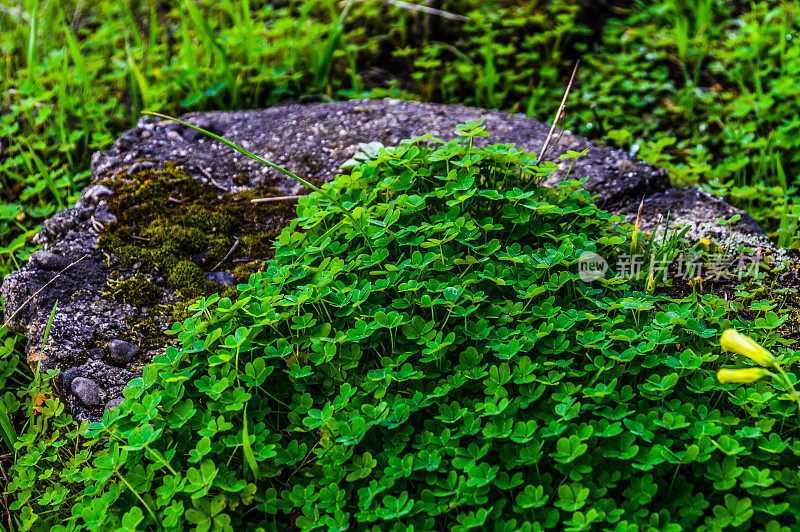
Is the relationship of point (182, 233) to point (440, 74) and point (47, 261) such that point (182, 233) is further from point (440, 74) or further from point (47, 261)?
point (440, 74)

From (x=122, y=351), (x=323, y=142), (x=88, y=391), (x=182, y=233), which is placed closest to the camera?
(x=88, y=391)

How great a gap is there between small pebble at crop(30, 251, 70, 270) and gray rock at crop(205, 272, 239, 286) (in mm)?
596

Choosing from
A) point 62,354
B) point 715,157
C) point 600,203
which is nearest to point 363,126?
point 600,203

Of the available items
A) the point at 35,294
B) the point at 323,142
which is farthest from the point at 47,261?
the point at 323,142

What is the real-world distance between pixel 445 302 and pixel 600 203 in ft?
4.56

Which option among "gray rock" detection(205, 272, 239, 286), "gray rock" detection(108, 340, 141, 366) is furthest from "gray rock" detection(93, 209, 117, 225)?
"gray rock" detection(108, 340, 141, 366)

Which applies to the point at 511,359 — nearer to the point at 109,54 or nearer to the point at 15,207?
the point at 15,207

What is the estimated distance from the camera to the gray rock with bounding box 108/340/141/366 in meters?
2.38

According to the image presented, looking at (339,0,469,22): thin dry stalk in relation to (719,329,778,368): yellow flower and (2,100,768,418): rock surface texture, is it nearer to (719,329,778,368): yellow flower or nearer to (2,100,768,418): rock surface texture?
(2,100,768,418): rock surface texture

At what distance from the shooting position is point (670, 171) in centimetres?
338

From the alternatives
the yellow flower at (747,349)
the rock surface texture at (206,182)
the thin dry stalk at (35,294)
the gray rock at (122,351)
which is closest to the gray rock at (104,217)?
the rock surface texture at (206,182)

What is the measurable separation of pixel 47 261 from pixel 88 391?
2.22 feet

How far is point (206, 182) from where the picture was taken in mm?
3145

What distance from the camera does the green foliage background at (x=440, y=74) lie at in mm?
3605
